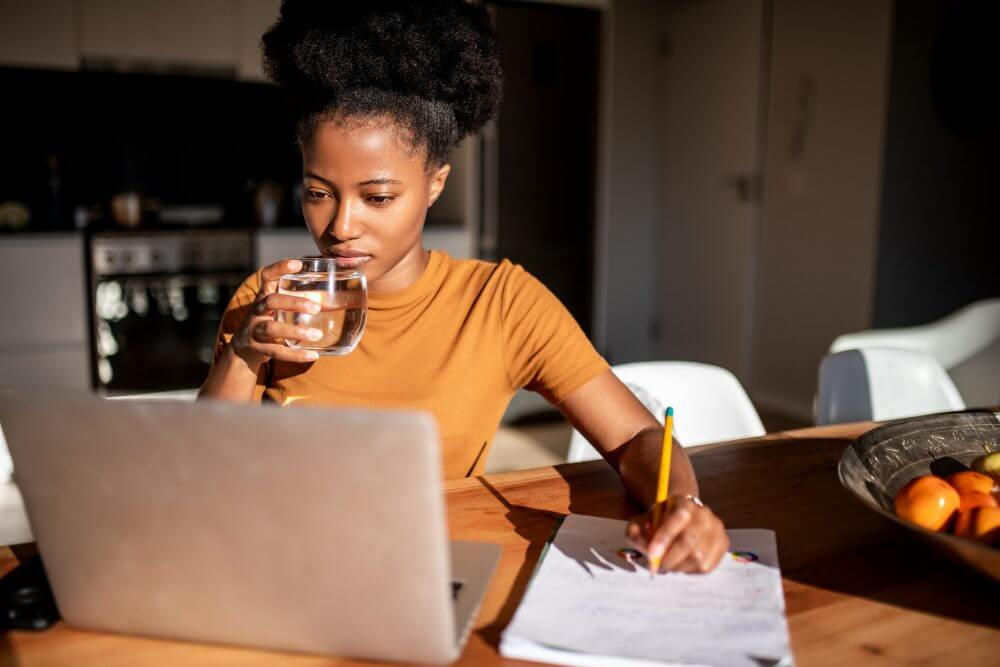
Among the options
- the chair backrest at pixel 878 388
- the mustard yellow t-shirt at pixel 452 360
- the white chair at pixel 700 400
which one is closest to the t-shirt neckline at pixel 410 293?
the mustard yellow t-shirt at pixel 452 360

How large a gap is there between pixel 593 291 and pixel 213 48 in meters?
2.15

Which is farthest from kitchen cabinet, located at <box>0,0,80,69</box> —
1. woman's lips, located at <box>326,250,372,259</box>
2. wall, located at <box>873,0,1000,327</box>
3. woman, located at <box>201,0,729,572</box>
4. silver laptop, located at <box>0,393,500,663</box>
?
wall, located at <box>873,0,1000,327</box>

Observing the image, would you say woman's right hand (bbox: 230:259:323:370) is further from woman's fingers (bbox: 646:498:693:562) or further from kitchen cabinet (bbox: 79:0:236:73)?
kitchen cabinet (bbox: 79:0:236:73)

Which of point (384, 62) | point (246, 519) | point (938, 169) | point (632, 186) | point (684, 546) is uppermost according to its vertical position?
point (384, 62)

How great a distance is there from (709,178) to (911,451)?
3.83 metres

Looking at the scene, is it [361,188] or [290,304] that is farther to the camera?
[361,188]

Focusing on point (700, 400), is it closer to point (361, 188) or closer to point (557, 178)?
point (361, 188)

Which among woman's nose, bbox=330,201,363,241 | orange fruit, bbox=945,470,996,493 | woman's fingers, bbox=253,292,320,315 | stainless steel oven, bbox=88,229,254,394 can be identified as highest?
woman's nose, bbox=330,201,363,241

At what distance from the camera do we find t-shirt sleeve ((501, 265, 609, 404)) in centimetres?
119

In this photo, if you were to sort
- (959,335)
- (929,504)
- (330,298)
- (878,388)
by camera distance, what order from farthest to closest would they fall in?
1. (959,335)
2. (878,388)
3. (330,298)
4. (929,504)

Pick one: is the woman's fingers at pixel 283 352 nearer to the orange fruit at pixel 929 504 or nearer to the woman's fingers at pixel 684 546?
the woman's fingers at pixel 684 546

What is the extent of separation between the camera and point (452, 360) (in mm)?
1204

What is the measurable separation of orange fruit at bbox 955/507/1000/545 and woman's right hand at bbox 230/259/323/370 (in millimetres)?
662

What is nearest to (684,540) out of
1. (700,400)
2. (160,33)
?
(700,400)
